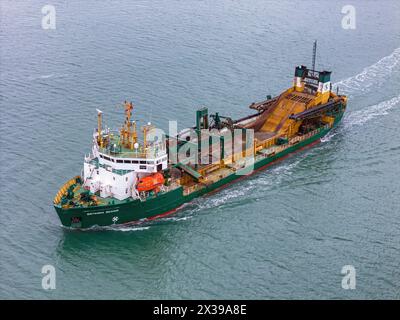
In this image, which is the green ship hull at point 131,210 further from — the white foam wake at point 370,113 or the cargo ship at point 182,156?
the white foam wake at point 370,113

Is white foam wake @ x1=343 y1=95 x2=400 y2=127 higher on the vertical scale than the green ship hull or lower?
higher

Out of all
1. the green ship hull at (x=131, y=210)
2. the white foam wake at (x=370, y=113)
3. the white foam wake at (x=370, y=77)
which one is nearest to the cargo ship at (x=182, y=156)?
the green ship hull at (x=131, y=210)

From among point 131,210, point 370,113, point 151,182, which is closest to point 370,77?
point 370,113

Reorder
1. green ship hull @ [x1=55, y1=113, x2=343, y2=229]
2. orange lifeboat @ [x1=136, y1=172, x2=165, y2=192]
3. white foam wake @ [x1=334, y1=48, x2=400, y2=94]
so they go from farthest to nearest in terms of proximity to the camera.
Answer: white foam wake @ [x1=334, y1=48, x2=400, y2=94]
orange lifeboat @ [x1=136, y1=172, x2=165, y2=192]
green ship hull @ [x1=55, y1=113, x2=343, y2=229]

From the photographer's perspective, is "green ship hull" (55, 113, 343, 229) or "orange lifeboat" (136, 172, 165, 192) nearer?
"green ship hull" (55, 113, 343, 229)

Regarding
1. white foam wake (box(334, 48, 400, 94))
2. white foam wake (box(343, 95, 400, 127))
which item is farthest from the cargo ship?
white foam wake (box(334, 48, 400, 94))

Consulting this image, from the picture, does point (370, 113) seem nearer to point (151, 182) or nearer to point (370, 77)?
point (370, 77)

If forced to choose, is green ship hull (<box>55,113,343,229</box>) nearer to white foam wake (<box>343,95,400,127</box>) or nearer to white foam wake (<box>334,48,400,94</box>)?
white foam wake (<box>343,95,400,127</box>)
